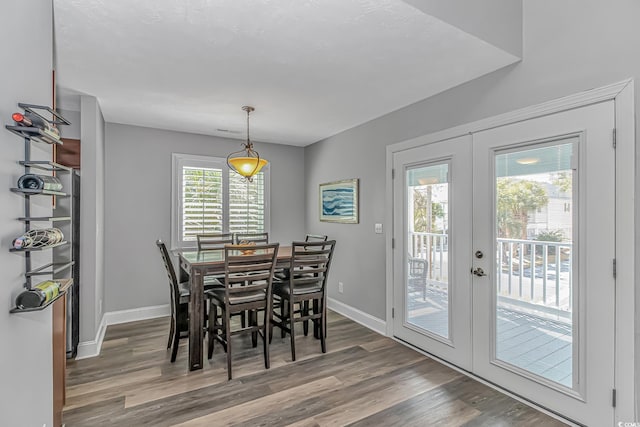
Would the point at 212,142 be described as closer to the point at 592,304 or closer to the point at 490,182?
the point at 490,182

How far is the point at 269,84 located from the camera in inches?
109

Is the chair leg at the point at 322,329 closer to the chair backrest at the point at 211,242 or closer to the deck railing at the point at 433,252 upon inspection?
the deck railing at the point at 433,252

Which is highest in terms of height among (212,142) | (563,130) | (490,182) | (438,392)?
(212,142)

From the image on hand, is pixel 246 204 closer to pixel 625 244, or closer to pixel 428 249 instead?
pixel 428 249

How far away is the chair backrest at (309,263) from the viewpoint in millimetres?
3088

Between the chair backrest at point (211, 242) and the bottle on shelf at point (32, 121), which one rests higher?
the bottle on shelf at point (32, 121)

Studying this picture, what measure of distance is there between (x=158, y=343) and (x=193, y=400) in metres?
1.27

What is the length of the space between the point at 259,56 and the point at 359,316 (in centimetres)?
317

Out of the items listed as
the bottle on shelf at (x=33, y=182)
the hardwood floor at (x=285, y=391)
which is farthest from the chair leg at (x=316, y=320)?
the bottle on shelf at (x=33, y=182)

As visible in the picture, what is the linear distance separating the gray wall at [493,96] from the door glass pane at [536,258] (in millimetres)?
428

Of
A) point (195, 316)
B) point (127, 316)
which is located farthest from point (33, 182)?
point (127, 316)

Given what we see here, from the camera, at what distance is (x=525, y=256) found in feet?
7.73

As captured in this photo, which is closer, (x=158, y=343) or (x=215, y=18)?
(x=215, y=18)

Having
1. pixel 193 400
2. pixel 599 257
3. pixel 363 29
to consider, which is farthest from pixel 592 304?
pixel 193 400
